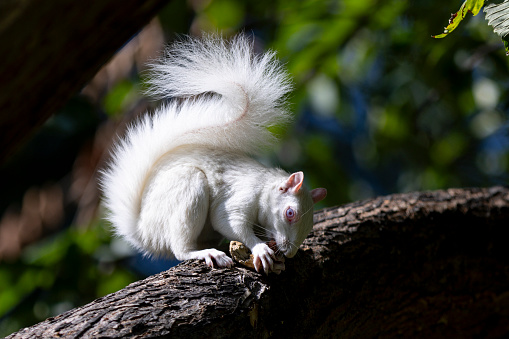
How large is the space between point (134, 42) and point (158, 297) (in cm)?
190

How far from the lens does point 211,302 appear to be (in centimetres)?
93

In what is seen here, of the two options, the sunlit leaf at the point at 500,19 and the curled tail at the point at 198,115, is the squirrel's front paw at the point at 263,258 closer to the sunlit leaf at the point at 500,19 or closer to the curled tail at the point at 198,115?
the curled tail at the point at 198,115

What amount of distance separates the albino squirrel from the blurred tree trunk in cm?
50

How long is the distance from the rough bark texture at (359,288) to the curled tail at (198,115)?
0.28 metres

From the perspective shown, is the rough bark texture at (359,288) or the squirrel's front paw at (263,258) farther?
the squirrel's front paw at (263,258)

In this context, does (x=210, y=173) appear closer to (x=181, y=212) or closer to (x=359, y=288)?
(x=181, y=212)

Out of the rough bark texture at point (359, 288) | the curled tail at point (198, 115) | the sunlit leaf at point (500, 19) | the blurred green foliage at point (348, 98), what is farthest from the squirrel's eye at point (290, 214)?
the blurred green foliage at point (348, 98)

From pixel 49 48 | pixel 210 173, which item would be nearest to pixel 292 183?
pixel 210 173

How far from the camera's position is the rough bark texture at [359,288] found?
886mm

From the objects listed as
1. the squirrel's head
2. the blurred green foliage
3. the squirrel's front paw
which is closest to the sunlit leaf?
the squirrel's head

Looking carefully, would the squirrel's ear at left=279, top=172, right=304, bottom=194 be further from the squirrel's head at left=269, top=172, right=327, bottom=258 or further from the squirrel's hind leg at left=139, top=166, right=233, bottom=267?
the squirrel's hind leg at left=139, top=166, right=233, bottom=267

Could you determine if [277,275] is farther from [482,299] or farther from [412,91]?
[412,91]

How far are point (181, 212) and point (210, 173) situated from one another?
0.40 ft

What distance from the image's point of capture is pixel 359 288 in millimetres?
1290
